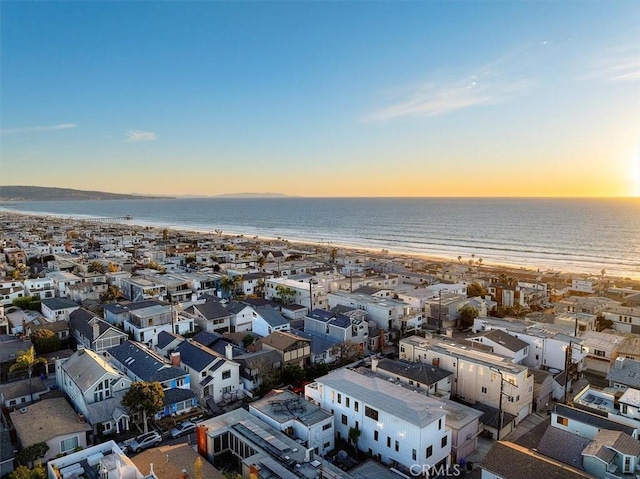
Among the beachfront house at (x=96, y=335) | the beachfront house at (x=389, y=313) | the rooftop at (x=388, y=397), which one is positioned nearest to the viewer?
the rooftop at (x=388, y=397)

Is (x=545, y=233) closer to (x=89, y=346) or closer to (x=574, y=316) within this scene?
(x=574, y=316)

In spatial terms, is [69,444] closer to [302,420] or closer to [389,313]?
[302,420]

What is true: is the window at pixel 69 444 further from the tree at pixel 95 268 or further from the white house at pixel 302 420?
the tree at pixel 95 268

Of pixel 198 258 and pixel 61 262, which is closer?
pixel 61 262

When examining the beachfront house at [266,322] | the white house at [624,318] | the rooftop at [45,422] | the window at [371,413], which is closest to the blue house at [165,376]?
the rooftop at [45,422]

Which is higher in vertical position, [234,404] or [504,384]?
[504,384]

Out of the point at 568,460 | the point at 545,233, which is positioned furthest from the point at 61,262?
the point at 545,233
